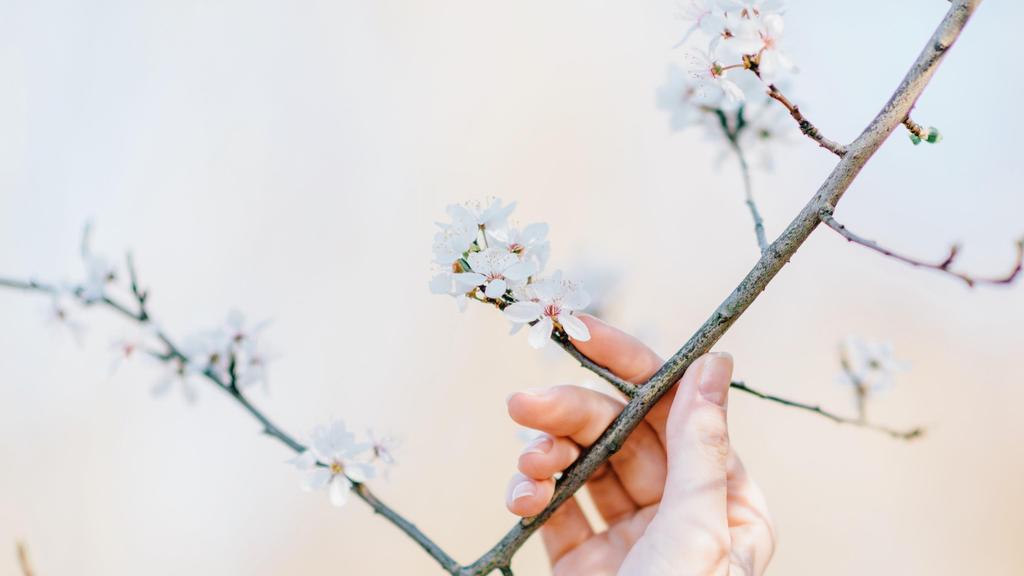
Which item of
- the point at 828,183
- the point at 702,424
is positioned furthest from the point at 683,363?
the point at 828,183

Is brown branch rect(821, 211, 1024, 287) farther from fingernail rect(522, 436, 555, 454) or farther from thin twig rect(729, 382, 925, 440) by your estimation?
fingernail rect(522, 436, 555, 454)

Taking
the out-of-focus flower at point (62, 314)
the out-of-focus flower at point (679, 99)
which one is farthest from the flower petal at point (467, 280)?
the out-of-focus flower at point (62, 314)

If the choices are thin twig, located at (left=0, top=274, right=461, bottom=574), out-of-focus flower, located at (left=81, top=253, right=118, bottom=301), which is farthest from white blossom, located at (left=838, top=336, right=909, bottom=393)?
out-of-focus flower, located at (left=81, top=253, right=118, bottom=301)

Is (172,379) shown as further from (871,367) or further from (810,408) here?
(871,367)

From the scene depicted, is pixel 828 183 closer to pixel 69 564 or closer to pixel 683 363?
pixel 683 363

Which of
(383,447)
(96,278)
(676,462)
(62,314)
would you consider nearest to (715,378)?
(676,462)
